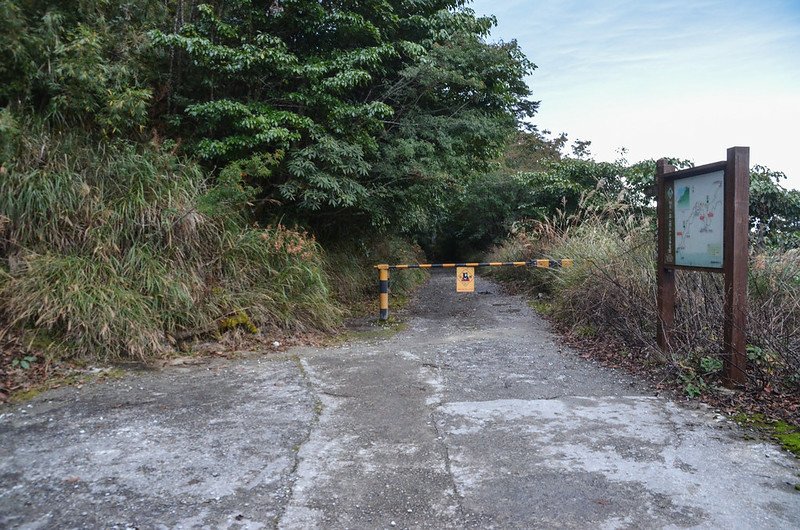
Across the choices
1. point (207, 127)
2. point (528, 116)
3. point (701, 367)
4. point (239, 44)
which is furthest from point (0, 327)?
point (528, 116)

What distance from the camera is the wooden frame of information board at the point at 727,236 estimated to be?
4953 millimetres

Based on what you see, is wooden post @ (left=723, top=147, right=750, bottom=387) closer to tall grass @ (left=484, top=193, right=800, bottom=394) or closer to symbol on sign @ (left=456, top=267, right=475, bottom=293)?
tall grass @ (left=484, top=193, right=800, bottom=394)

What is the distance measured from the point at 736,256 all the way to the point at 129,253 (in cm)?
626

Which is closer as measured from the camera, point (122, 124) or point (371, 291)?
point (122, 124)

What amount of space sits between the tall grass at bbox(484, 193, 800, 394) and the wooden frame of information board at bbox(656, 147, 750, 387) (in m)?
0.22

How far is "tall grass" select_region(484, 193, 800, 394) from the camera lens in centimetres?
519

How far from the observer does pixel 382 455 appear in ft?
12.7

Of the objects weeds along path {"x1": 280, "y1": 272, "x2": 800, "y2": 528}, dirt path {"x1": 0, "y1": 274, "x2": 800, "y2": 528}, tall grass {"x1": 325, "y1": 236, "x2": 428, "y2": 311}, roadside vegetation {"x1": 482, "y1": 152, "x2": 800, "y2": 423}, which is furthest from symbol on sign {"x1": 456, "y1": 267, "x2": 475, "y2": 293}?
dirt path {"x1": 0, "y1": 274, "x2": 800, "y2": 528}

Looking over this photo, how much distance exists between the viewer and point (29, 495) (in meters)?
3.23

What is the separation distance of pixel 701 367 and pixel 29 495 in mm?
5333

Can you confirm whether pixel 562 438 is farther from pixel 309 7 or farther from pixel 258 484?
pixel 309 7

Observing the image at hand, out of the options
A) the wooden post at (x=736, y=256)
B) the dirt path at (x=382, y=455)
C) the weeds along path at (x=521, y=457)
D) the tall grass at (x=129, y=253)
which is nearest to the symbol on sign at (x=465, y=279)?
the tall grass at (x=129, y=253)

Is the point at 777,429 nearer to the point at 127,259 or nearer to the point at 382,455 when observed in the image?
the point at 382,455

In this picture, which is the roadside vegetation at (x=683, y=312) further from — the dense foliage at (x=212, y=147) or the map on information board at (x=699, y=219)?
the dense foliage at (x=212, y=147)
